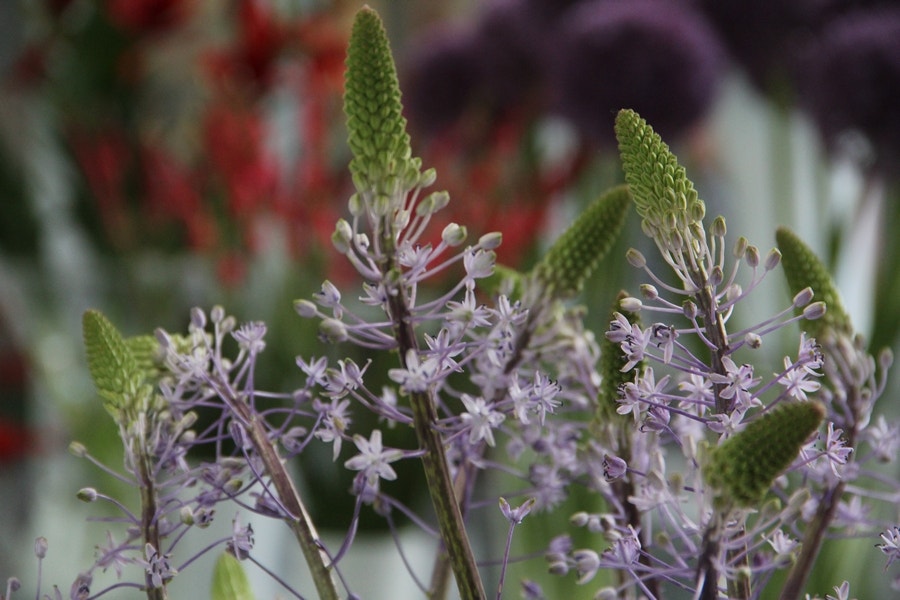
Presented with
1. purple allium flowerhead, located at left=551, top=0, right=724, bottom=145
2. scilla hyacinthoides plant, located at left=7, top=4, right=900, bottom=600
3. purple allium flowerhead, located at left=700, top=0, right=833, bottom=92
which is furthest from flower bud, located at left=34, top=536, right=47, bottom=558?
purple allium flowerhead, located at left=700, top=0, right=833, bottom=92

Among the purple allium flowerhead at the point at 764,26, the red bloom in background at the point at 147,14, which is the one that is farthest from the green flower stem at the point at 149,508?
the red bloom in background at the point at 147,14

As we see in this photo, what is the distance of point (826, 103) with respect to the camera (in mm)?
449

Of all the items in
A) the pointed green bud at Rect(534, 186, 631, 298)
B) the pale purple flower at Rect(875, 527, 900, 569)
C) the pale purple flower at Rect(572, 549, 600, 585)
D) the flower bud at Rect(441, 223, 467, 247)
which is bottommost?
the pale purple flower at Rect(875, 527, 900, 569)

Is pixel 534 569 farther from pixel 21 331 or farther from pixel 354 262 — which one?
pixel 21 331

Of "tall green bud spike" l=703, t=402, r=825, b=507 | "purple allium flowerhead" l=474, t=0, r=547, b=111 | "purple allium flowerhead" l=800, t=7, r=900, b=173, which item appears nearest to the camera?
"tall green bud spike" l=703, t=402, r=825, b=507

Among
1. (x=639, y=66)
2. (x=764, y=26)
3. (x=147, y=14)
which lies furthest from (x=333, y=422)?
(x=147, y=14)

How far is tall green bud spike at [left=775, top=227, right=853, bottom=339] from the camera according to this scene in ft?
0.59

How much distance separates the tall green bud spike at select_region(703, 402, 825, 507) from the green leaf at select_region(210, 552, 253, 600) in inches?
3.8

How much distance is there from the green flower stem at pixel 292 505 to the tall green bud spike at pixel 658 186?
71mm

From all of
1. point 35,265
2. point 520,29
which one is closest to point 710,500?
point 520,29

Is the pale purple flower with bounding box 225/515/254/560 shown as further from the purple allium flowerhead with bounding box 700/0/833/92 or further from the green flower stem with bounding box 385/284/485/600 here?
the purple allium flowerhead with bounding box 700/0/833/92

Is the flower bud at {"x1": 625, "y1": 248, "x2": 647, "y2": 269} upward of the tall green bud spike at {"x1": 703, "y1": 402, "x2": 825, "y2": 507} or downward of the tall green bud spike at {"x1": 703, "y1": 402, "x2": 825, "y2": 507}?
upward

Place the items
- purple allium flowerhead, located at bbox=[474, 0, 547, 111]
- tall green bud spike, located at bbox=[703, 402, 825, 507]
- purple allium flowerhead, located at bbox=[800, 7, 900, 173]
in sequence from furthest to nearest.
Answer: purple allium flowerhead, located at bbox=[474, 0, 547, 111], purple allium flowerhead, located at bbox=[800, 7, 900, 173], tall green bud spike, located at bbox=[703, 402, 825, 507]

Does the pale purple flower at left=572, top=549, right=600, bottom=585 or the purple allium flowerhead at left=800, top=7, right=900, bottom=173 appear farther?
the purple allium flowerhead at left=800, top=7, right=900, bottom=173
